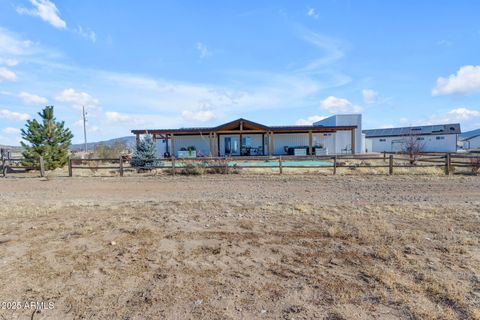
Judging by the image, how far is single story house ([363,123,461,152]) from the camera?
39969 millimetres

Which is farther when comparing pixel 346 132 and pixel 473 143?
pixel 473 143

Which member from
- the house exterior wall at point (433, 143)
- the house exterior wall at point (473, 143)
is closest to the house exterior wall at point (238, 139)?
the house exterior wall at point (433, 143)

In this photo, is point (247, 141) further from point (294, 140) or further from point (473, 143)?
point (473, 143)

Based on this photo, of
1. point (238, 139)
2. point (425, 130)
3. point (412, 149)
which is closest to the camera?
point (412, 149)

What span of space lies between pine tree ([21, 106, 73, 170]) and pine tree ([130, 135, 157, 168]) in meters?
5.51

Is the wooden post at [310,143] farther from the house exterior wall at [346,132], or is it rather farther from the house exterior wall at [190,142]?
the house exterior wall at [190,142]

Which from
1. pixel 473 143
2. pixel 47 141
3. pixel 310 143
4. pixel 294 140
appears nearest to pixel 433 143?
pixel 294 140

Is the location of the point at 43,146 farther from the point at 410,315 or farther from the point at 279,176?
the point at 410,315

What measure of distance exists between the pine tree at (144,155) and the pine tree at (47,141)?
217 inches

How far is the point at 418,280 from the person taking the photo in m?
3.17

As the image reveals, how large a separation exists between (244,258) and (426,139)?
1815 inches

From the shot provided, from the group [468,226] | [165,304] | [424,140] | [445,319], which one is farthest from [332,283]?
[424,140]

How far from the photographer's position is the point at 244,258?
3.86 m

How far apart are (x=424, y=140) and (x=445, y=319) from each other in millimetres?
46037
